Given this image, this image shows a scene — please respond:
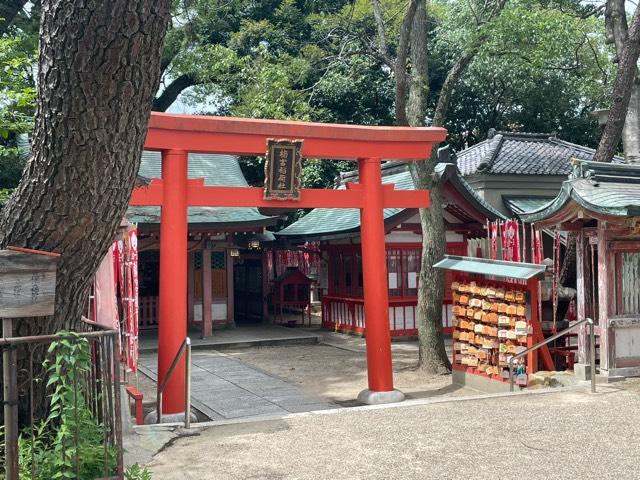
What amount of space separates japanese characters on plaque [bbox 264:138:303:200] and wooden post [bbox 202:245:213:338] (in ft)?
27.6

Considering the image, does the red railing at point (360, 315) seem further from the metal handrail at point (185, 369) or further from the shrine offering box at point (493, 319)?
the metal handrail at point (185, 369)

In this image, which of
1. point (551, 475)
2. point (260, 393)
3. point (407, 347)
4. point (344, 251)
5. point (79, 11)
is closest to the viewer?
point (79, 11)

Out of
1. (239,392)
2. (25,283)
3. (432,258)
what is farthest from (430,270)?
(25,283)

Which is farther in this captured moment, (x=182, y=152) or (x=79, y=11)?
(x=182, y=152)

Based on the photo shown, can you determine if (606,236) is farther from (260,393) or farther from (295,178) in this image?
(260,393)

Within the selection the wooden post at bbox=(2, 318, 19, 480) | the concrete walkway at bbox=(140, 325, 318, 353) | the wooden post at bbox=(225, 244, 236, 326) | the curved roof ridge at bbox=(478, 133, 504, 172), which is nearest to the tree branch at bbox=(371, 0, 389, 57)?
the concrete walkway at bbox=(140, 325, 318, 353)

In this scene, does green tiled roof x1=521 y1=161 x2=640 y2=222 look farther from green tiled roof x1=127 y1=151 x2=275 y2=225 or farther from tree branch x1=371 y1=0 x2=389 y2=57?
green tiled roof x1=127 y1=151 x2=275 y2=225

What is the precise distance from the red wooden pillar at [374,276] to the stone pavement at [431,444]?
136 cm

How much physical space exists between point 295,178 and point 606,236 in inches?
182

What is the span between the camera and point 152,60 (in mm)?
4031

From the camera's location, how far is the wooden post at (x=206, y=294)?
1761 centimetres

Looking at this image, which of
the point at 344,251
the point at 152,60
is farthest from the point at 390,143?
the point at 344,251

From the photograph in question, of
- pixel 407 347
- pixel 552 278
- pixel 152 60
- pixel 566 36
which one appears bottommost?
pixel 407 347

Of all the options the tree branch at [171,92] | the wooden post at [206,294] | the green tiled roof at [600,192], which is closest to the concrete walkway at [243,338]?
the wooden post at [206,294]
